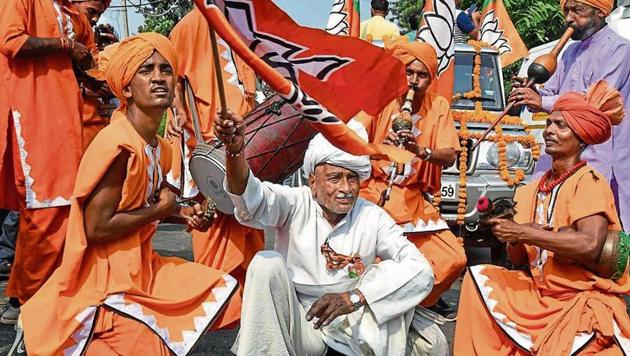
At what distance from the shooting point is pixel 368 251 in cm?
296

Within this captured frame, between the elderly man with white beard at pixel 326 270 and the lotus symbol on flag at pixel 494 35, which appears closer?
the elderly man with white beard at pixel 326 270

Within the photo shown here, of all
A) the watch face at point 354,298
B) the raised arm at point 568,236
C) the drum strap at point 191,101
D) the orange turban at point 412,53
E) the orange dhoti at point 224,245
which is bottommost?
the orange dhoti at point 224,245

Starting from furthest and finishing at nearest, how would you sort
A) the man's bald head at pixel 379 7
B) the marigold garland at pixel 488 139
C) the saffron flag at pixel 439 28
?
the man's bald head at pixel 379 7, the marigold garland at pixel 488 139, the saffron flag at pixel 439 28

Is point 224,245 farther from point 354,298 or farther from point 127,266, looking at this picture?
point 354,298

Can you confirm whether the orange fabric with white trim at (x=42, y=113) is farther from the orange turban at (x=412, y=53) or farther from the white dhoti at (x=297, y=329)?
the orange turban at (x=412, y=53)

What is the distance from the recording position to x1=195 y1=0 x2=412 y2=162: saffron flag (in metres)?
2.40

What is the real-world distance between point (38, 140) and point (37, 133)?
40mm

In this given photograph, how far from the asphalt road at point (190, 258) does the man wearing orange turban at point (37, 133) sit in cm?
50

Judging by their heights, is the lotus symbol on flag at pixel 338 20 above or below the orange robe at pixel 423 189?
above

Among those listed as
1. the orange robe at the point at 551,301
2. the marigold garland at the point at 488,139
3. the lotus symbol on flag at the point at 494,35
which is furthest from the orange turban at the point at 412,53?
the lotus symbol on flag at the point at 494,35

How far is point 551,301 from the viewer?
10.0 feet

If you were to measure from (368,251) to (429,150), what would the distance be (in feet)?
3.82

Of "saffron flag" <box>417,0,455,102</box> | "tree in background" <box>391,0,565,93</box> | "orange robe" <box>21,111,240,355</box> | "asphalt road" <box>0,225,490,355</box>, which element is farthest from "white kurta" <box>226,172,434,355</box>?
"tree in background" <box>391,0,565,93</box>

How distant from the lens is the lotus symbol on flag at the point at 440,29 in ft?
15.2
